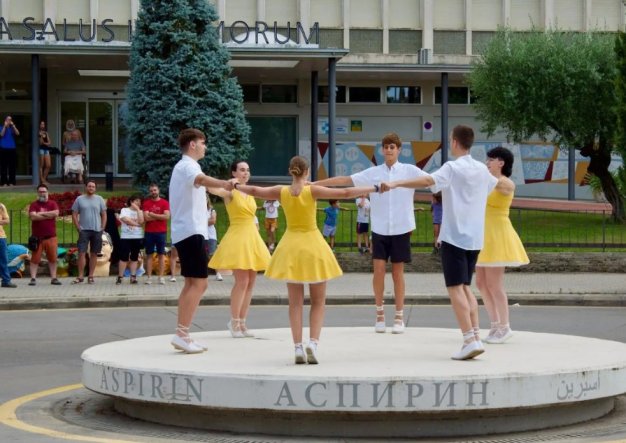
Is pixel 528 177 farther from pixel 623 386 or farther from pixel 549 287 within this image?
pixel 623 386

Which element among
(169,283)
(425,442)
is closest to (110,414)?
(425,442)

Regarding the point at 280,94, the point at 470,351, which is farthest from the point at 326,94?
the point at 470,351

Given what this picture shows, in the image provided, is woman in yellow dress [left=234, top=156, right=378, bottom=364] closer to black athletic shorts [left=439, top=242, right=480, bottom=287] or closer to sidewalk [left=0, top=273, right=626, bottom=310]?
black athletic shorts [left=439, top=242, right=480, bottom=287]

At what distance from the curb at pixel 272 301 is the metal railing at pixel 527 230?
16.5 ft

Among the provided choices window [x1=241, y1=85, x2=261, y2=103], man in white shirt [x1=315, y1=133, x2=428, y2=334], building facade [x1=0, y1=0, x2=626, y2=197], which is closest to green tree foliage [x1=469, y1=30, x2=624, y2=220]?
building facade [x1=0, y1=0, x2=626, y2=197]

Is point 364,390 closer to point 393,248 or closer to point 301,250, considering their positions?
point 301,250

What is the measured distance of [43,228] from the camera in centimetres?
2181

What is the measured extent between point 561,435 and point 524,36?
30303 mm

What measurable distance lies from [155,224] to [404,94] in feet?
86.6

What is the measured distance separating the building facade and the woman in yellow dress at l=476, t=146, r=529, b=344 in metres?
28.8

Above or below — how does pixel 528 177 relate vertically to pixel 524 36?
below

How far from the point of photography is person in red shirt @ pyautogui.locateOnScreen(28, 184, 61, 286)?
21.7 meters

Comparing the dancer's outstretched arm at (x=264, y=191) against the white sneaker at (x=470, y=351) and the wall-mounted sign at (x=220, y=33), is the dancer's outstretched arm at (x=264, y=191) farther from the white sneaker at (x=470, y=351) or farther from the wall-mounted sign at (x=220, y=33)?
the wall-mounted sign at (x=220, y=33)

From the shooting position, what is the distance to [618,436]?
360 inches
